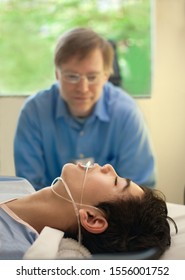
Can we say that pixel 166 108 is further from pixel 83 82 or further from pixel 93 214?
pixel 93 214

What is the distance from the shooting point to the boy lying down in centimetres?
85

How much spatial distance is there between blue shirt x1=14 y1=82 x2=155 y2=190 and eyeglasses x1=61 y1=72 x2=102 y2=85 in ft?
0.25

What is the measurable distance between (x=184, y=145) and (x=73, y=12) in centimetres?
55

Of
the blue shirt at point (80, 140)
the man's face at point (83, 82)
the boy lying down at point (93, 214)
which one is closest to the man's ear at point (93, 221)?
the boy lying down at point (93, 214)

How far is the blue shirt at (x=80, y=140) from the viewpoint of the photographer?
1.26 meters

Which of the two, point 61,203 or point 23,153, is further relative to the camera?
point 23,153

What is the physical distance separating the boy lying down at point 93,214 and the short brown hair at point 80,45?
458 mm

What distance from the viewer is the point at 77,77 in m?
1.29

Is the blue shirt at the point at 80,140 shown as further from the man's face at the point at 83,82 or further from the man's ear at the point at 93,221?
the man's ear at the point at 93,221

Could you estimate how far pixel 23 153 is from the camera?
1261 mm

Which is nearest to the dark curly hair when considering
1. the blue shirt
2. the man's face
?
the blue shirt

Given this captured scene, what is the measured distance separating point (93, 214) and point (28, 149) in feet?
1.50
